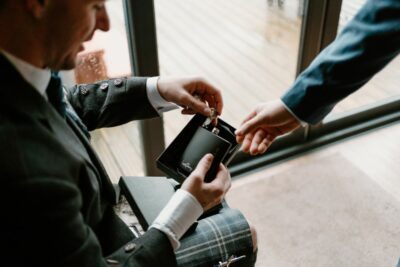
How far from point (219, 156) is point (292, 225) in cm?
87

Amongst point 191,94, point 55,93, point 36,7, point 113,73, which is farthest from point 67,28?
point 113,73

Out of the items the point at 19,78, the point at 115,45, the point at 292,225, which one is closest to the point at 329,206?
the point at 292,225

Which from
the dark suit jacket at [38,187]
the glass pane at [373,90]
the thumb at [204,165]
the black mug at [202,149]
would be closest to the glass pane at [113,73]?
the black mug at [202,149]

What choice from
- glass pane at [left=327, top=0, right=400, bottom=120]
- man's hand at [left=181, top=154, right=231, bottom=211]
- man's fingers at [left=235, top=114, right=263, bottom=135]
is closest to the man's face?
man's hand at [left=181, top=154, right=231, bottom=211]

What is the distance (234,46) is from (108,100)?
5.57ft

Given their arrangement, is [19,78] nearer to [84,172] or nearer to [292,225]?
[84,172]

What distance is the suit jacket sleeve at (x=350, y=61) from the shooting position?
3.38 feet

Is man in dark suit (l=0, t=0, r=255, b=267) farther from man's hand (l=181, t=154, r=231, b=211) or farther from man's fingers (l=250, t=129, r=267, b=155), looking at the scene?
man's fingers (l=250, t=129, r=267, b=155)

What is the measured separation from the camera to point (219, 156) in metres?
1.08

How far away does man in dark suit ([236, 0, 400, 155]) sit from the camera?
104 centimetres

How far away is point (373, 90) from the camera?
2559 millimetres

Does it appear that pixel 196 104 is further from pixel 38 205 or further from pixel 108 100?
pixel 38 205

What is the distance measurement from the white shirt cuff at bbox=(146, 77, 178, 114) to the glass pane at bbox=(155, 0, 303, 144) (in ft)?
3.48

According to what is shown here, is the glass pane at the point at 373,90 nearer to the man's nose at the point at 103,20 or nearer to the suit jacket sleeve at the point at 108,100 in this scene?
the suit jacket sleeve at the point at 108,100
